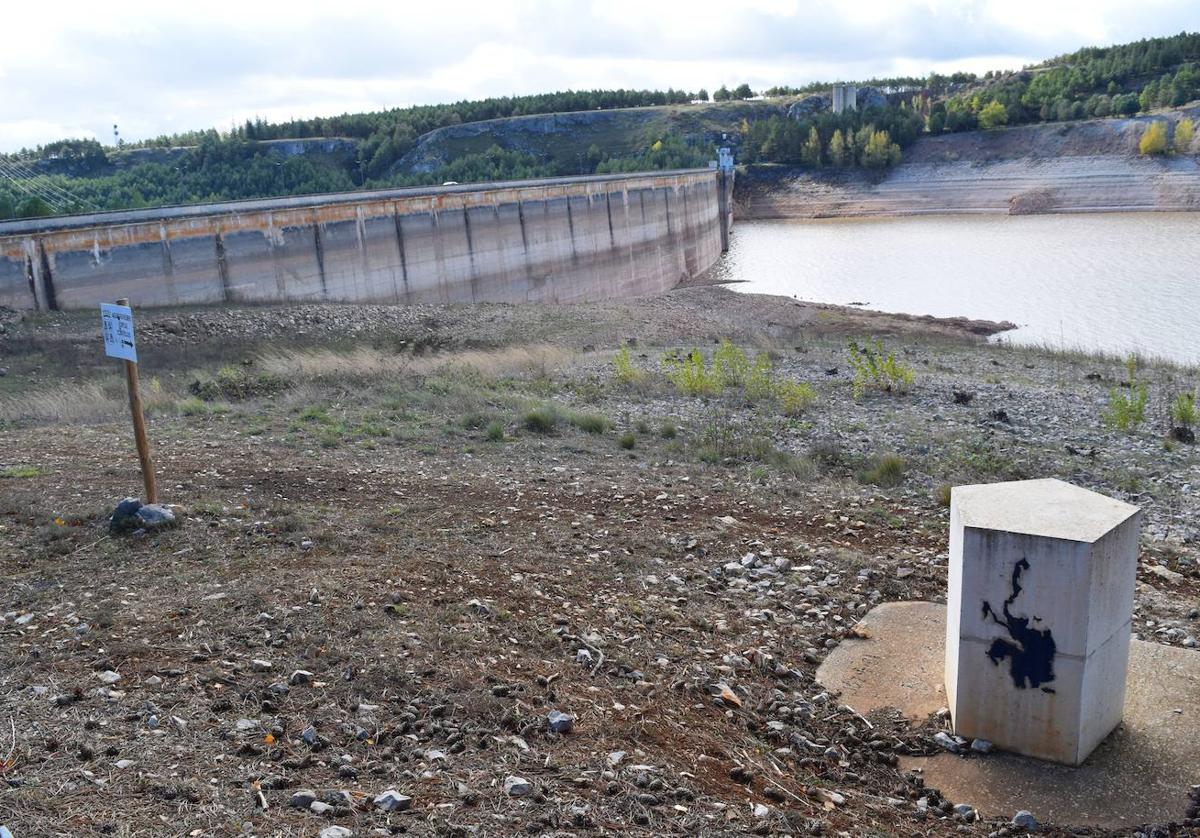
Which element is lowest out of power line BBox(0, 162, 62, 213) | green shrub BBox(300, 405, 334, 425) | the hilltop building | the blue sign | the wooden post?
green shrub BBox(300, 405, 334, 425)

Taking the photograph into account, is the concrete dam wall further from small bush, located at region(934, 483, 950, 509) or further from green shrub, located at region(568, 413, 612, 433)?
small bush, located at region(934, 483, 950, 509)

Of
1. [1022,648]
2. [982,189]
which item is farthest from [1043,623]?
[982,189]

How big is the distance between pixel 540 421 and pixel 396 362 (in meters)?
9.37

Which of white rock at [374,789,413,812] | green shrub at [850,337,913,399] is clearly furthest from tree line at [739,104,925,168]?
white rock at [374,789,413,812]

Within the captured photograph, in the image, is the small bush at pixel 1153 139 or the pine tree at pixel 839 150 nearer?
the small bush at pixel 1153 139

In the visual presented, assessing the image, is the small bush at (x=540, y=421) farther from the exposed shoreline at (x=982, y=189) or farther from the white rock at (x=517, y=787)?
the exposed shoreline at (x=982, y=189)

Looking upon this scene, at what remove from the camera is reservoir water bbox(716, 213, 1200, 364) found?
35.4m

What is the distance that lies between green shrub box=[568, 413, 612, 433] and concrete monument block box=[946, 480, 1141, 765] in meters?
8.83

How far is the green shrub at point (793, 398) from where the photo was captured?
1702 cm

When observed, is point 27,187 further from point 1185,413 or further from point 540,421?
point 1185,413

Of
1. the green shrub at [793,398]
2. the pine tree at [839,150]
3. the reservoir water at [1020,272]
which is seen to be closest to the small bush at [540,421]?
the green shrub at [793,398]

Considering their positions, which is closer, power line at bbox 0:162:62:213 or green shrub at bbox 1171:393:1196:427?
green shrub at bbox 1171:393:1196:427

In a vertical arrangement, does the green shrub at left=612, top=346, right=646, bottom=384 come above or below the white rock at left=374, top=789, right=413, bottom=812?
below

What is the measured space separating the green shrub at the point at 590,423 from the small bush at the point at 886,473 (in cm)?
387
